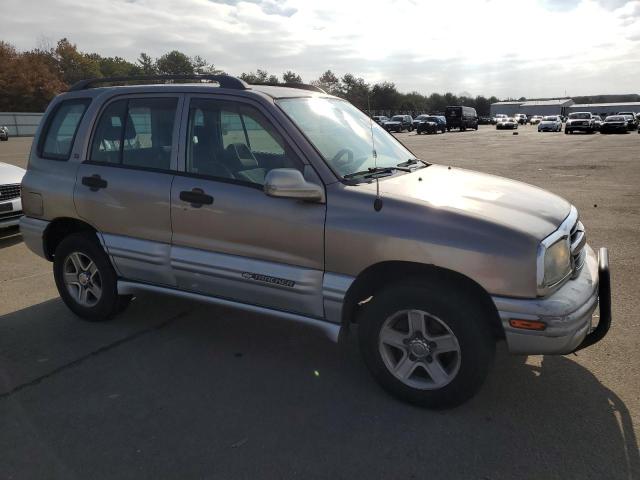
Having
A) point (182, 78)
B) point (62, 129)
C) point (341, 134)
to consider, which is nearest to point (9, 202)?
point (62, 129)

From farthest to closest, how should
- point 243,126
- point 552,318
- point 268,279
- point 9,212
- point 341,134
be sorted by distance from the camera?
point 9,212
point 341,134
point 243,126
point 268,279
point 552,318

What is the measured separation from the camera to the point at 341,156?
359cm

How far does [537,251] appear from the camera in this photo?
9.12 feet

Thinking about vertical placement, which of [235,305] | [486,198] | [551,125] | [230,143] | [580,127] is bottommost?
[235,305]

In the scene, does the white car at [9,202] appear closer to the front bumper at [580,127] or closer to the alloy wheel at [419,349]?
the alloy wheel at [419,349]

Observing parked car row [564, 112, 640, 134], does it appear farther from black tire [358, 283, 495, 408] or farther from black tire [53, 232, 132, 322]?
black tire [53, 232, 132, 322]

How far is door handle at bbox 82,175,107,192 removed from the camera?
4.16 m

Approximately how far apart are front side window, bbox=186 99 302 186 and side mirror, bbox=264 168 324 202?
1.25 feet

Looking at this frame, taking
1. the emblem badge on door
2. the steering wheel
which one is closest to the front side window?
the steering wheel

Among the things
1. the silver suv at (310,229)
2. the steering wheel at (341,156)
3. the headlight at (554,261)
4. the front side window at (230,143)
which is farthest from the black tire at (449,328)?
the front side window at (230,143)

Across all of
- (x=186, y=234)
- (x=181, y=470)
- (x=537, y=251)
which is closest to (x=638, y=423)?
(x=537, y=251)

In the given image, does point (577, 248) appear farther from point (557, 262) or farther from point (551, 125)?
point (551, 125)

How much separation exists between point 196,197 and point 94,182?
1072 millimetres

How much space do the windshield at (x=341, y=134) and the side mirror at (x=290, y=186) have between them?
296 millimetres
